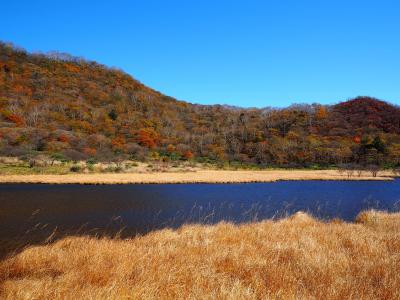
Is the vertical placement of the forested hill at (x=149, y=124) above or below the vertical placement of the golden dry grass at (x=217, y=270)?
above

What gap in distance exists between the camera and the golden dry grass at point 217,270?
196 inches

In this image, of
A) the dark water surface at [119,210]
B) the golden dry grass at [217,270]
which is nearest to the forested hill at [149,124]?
the dark water surface at [119,210]

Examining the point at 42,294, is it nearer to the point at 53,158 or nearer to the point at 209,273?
the point at 209,273

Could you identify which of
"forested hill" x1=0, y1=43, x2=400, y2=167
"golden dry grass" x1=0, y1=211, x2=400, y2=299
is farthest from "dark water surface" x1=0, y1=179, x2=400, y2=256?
"forested hill" x1=0, y1=43, x2=400, y2=167

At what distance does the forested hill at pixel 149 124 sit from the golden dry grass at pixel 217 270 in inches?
2139

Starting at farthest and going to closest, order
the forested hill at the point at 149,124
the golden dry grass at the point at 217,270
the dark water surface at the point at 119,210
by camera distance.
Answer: the forested hill at the point at 149,124 < the dark water surface at the point at 119,210 < the golden dry grass at the point at 217,270

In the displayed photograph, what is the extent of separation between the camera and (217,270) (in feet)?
21.5

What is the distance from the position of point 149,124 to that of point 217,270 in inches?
4080

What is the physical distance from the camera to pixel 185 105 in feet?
498

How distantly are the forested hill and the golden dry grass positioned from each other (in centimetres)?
5433

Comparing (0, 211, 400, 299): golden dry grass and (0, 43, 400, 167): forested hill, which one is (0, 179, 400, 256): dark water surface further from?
(0, 43, 400, 167): forested hill

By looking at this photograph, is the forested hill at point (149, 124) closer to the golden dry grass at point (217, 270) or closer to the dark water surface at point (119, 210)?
the dark water surface at point (119, 210)

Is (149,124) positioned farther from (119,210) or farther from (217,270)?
(217,270)

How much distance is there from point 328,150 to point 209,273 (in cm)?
8496
